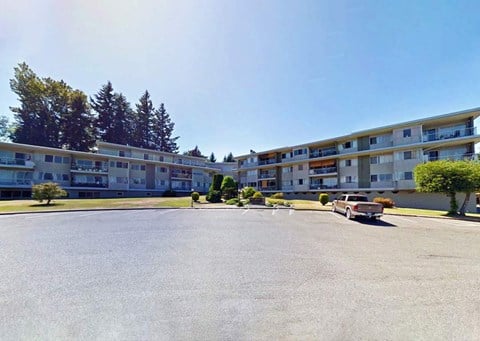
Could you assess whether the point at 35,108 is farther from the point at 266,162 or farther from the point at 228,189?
the point at 266,162

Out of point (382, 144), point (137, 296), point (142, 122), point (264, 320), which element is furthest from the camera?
point (142, 122)

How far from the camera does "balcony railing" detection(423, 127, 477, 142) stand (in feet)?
95.0

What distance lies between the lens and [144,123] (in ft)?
217

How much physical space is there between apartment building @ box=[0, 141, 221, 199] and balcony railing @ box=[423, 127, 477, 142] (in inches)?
1758

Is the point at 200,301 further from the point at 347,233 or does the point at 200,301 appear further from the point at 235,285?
the point at 347,233

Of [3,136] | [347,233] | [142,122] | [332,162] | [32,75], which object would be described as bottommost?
[347,233]

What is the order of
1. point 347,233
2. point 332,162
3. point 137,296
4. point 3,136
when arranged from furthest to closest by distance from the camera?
point 3,136, point 332,162, point 347,233, point 137,296

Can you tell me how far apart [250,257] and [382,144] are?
3506 centimetres

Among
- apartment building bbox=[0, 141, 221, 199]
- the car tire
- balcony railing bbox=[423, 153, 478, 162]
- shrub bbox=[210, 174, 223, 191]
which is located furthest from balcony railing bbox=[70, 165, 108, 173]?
balcony railing bbox=[423, 153, 478, 162]

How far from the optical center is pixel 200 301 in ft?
13.9

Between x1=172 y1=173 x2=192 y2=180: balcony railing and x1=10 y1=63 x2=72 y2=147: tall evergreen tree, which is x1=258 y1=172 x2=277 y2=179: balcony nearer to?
x1=172 y1=173 x2=192 y2=180: balcony railing

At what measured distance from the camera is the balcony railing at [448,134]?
95.0ft

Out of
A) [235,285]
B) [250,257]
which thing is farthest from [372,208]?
[235,285]

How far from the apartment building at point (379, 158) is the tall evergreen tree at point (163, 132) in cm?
3213
